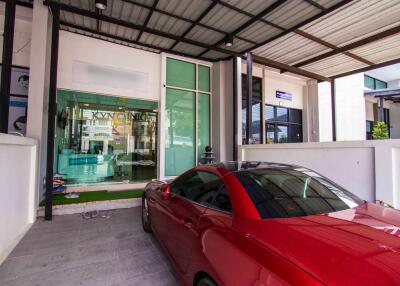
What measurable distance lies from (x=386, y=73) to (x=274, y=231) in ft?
54.6

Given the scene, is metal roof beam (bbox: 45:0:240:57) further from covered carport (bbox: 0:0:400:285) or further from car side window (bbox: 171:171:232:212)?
car side window (bbox: 171:171:232:212)

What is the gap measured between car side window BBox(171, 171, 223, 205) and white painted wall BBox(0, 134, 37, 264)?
2230 mm

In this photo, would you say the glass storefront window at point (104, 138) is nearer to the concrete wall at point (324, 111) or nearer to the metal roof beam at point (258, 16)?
the metal roof beam at point (258, 16)

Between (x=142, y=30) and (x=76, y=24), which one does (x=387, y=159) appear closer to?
(x=142, y=30)

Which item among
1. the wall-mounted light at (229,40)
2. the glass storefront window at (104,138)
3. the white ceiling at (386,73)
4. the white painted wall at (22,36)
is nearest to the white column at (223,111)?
the wall-mounted light at (229,40)

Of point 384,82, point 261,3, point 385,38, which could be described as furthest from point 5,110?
point 384,82

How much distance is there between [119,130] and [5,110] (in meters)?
3.10

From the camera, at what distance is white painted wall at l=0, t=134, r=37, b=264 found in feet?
9.66

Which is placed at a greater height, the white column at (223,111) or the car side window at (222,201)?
the white column at (223,111)

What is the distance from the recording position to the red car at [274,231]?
1.10 m

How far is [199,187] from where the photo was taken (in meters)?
2.39

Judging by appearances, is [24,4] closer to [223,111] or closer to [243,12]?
[243,12]

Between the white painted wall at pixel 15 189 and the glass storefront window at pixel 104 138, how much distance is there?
170 centimetres

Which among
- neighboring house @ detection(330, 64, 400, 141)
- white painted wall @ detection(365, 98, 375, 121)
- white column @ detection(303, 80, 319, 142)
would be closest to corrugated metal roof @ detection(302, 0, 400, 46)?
white column @ detection(303, 80, 319, 142)
